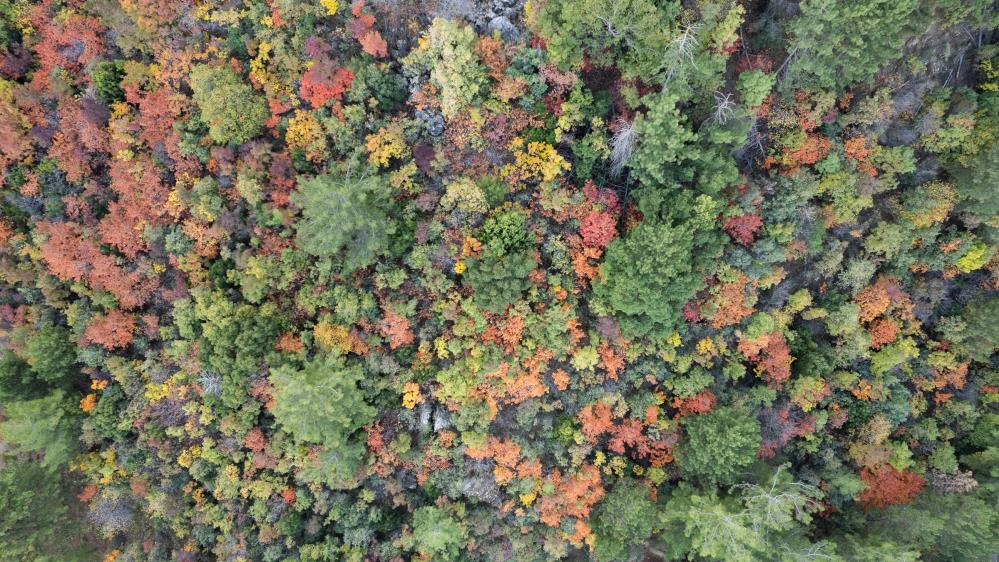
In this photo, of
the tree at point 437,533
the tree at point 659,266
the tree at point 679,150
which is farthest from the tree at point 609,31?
the tree at point 437,533

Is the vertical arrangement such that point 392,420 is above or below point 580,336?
below

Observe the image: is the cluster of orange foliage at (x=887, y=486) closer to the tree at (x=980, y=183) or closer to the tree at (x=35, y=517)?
the tree at (x=980, y=183)

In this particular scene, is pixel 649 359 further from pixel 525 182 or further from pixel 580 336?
pixel 525 182

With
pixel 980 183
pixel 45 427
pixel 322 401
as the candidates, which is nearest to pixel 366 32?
pixel 322 401

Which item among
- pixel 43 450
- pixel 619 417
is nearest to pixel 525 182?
pixel 619 417

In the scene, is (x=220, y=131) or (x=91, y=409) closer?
(x=220, y=131)

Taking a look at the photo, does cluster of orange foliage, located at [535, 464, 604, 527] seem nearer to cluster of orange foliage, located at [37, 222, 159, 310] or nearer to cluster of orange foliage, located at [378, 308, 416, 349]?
cluster of orange foliage, located at [378, 308, 416, 349]

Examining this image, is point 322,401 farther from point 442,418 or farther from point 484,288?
point 484,288
